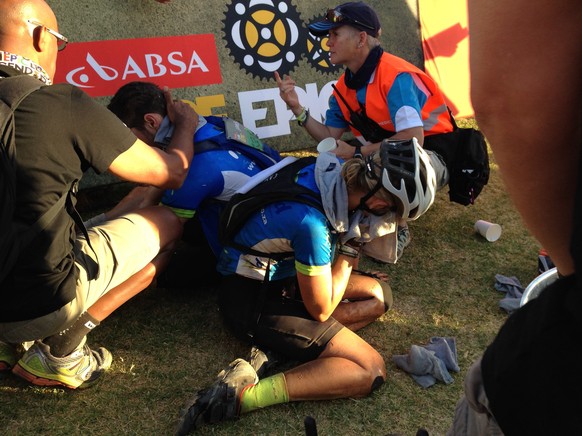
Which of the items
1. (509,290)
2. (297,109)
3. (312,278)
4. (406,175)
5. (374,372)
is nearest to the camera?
(406,175)

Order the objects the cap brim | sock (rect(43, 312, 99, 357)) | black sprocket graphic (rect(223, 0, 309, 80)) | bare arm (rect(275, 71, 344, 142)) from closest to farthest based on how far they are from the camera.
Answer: sock (rect(43, 312, 99, 357)), the cap brim, bare arm (rect(275, 71, 344, 142)), black sprocket graphic (rect(223, 0, 309, 80))

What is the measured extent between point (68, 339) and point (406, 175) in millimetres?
1765

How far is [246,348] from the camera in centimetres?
293

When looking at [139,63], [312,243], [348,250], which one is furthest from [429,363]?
[139,63]

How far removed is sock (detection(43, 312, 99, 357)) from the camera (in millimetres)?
2541

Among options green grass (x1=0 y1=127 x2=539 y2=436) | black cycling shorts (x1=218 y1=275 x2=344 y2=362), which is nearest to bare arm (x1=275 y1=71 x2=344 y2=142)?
green grass (x1=0 y1=127 x2=539 y2=436)

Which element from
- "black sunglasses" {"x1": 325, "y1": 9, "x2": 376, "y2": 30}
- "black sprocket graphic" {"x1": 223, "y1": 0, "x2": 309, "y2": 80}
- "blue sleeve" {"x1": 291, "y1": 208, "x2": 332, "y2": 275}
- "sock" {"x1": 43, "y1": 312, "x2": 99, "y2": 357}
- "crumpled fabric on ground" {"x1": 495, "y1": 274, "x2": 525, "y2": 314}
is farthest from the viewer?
"black sprocket graphic" {"x1": 223, "y1": 0, "x2": 309, "y2": 80}

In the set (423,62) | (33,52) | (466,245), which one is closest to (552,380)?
(33,52)

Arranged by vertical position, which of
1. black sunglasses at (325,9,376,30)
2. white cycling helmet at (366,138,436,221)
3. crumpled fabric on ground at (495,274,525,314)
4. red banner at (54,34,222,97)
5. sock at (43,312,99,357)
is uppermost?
black sunglasses at (325,9,376,30)

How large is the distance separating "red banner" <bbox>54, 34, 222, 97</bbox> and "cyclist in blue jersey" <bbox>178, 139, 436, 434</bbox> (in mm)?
2101

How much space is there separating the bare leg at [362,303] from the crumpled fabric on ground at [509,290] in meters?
0.73

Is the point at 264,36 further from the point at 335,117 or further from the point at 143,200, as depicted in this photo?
the point at 143,200

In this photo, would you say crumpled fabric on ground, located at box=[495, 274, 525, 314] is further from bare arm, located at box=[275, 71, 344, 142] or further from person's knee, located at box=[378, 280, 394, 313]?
bare arm, located at box=[275, 71, 344, 142]

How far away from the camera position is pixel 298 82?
16.2 ft
